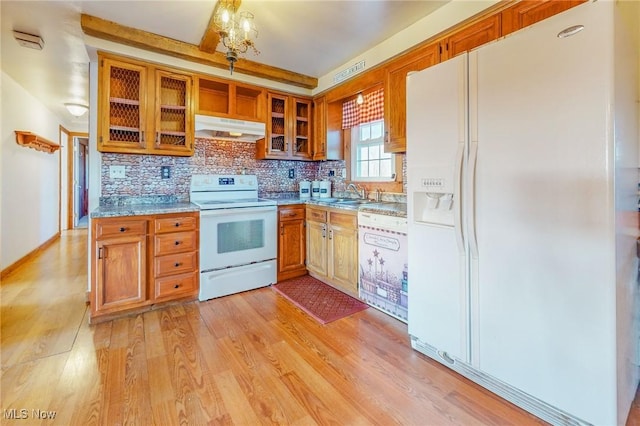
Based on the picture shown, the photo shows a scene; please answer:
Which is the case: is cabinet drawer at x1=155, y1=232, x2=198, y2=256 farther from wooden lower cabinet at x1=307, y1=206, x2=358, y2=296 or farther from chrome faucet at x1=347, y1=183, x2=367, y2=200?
chrome faucet at x1=347, y1=183, x2=367, y2=200

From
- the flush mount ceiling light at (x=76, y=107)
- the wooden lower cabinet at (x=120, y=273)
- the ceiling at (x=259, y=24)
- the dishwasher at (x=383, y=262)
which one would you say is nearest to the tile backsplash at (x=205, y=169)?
the wooden lower cabinet at (x=120, y=273)

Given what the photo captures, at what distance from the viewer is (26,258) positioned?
159 inches

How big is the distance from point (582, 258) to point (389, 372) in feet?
3.76

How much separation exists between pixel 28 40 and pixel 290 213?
2.82 metres

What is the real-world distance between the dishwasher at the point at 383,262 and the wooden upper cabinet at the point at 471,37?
132cm

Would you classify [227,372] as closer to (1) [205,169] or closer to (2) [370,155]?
(1) [205,169]

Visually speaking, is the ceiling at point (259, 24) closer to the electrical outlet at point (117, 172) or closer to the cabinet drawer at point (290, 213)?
the electrical outlet at point (117, 172)

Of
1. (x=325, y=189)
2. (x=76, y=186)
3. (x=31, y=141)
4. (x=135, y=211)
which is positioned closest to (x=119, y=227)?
(x=135, y=211)

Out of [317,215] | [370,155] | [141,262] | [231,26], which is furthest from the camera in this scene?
[370,155]

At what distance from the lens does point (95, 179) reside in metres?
2.75

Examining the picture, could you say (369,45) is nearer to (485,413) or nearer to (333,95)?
(333,95)

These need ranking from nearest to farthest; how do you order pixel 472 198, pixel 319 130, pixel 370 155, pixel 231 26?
pixel 472 198 → pixel 231 26 → pixel 370 155 → pixel 319 130

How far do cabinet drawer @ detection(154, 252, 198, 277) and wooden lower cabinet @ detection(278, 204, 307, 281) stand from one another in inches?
35.8

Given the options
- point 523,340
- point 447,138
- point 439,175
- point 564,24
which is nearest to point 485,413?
point 523,340
